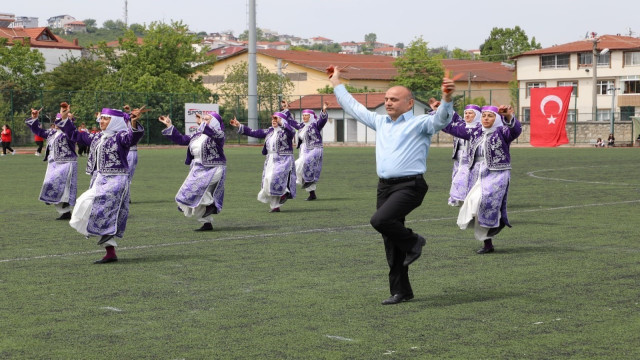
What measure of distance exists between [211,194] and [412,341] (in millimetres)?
7604

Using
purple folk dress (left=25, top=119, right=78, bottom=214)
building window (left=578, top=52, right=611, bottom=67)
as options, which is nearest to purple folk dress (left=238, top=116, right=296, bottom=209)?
purple folk dress (left=25, top=119, right=78, bottom=214)

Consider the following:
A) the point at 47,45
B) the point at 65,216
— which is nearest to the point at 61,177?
the point at 65,216

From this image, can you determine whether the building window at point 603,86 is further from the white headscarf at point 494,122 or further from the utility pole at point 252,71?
the white headscarf at point 494,122

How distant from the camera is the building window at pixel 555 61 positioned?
84875 mm

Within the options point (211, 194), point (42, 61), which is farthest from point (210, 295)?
point (42, 61)

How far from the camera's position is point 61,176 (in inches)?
630

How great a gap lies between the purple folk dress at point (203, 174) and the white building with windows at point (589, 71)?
221 ft

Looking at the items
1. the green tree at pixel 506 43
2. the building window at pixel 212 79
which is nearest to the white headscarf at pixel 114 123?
the building window at pixel 212 79

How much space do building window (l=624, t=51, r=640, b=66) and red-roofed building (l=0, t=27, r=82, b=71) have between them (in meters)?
66.2

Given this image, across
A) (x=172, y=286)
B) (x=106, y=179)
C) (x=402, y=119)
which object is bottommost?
(x=172, y=286)

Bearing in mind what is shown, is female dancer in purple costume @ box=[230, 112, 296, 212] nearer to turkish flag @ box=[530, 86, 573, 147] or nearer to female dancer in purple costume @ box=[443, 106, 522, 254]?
female dancer in purple costume @ box=[443, 106, 522, 254]

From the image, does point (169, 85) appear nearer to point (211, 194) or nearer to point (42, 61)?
point (42, 61)

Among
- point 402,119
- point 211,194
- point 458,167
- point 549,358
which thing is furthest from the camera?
point 458,167

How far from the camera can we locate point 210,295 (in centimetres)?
859
